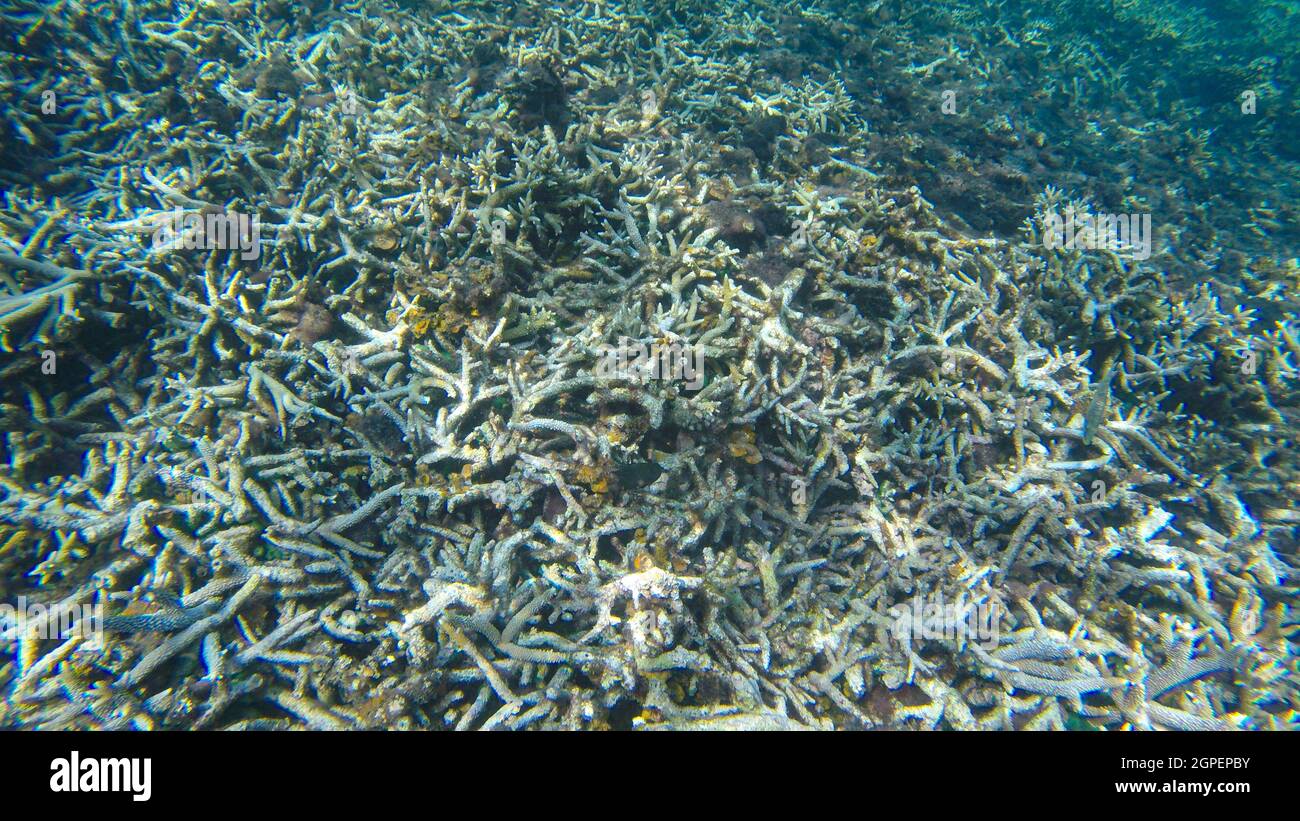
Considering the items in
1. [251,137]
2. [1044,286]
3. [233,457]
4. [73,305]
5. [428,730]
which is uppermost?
[251,137]

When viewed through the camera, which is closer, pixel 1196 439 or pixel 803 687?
pixel 803 687

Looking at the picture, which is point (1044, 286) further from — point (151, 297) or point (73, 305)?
point (73, 305)

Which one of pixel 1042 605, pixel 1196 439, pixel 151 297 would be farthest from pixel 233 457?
pixel 1196 439

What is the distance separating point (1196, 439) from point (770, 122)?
5051 millimetres

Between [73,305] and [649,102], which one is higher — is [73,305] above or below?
below

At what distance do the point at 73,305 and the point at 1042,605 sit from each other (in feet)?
22.3

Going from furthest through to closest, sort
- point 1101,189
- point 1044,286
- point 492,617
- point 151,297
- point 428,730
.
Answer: point 1101,189
point 1044,286
point 151,297
point 492,617
point 428,730

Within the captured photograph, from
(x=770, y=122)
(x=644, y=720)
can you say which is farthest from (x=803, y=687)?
(x=770, y=122)

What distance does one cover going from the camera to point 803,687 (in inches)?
112

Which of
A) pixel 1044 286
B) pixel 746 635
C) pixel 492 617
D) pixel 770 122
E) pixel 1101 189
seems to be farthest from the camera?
pixel 1101 189

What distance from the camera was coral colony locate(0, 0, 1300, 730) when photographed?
273 cm

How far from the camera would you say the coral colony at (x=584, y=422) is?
2.73 m

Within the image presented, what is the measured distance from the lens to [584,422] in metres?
3.37

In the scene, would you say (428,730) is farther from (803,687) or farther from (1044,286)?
(1044,286)
